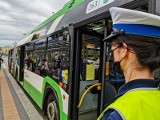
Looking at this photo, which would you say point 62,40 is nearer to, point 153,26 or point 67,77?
point 67,77

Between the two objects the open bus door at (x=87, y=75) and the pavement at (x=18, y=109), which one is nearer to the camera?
the open bus door at (x=87, y=75)

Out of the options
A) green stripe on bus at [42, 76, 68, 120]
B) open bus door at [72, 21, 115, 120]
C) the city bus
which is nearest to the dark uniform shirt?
the city bus

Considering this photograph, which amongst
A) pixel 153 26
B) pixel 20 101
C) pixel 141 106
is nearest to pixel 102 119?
pixel 141 106

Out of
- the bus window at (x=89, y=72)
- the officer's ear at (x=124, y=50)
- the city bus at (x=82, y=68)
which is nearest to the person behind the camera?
the officer's ear at (x=124, y=50)

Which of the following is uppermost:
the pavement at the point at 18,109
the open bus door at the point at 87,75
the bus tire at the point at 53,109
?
the open bus door at the point at 87,75

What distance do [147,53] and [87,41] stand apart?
9.44ft

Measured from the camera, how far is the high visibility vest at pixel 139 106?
1.03 meters

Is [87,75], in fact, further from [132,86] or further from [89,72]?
[132,86]

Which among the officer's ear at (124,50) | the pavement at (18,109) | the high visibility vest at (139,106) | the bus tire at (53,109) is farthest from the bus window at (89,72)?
the high visibility vest at (139,106)

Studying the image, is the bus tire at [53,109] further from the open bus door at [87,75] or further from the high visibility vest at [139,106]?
the high visibility vest at [139,106]

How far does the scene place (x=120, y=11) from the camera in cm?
132

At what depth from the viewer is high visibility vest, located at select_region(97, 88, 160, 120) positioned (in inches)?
40.6

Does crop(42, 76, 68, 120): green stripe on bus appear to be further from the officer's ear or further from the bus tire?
the officer's ear

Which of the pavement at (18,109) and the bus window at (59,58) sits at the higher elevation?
the bus window at (59,58)
